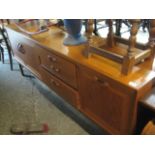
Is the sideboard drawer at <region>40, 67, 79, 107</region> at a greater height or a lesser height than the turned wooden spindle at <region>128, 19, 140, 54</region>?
lesser

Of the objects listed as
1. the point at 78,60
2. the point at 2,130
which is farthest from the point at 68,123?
the point at 78,60

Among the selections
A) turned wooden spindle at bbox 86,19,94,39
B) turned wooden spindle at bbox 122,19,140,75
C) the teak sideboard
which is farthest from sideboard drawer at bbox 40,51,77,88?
turned wooden spindle at bbox 122,19,140,75

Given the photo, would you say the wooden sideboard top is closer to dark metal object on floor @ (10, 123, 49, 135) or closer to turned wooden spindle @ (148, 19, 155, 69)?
turned wooden spindle @ (148, 19, 155, 69)

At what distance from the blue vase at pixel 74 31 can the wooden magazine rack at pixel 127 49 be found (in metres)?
0.14

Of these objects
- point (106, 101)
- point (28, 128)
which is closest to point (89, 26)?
point (106, 101)

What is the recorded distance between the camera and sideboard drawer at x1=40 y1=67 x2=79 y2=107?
1.39 meters

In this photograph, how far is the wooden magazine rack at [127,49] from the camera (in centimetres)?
92

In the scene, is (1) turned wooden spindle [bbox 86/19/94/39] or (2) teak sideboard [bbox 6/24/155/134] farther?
(1) turned wooden spindle [bbox 86/19/94/39]

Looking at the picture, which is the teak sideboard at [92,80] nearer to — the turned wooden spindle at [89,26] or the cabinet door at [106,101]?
the cabinet door at [106,101]

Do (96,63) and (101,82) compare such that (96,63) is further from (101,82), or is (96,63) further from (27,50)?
(27,50)

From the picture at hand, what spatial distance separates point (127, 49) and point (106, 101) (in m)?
0.35
